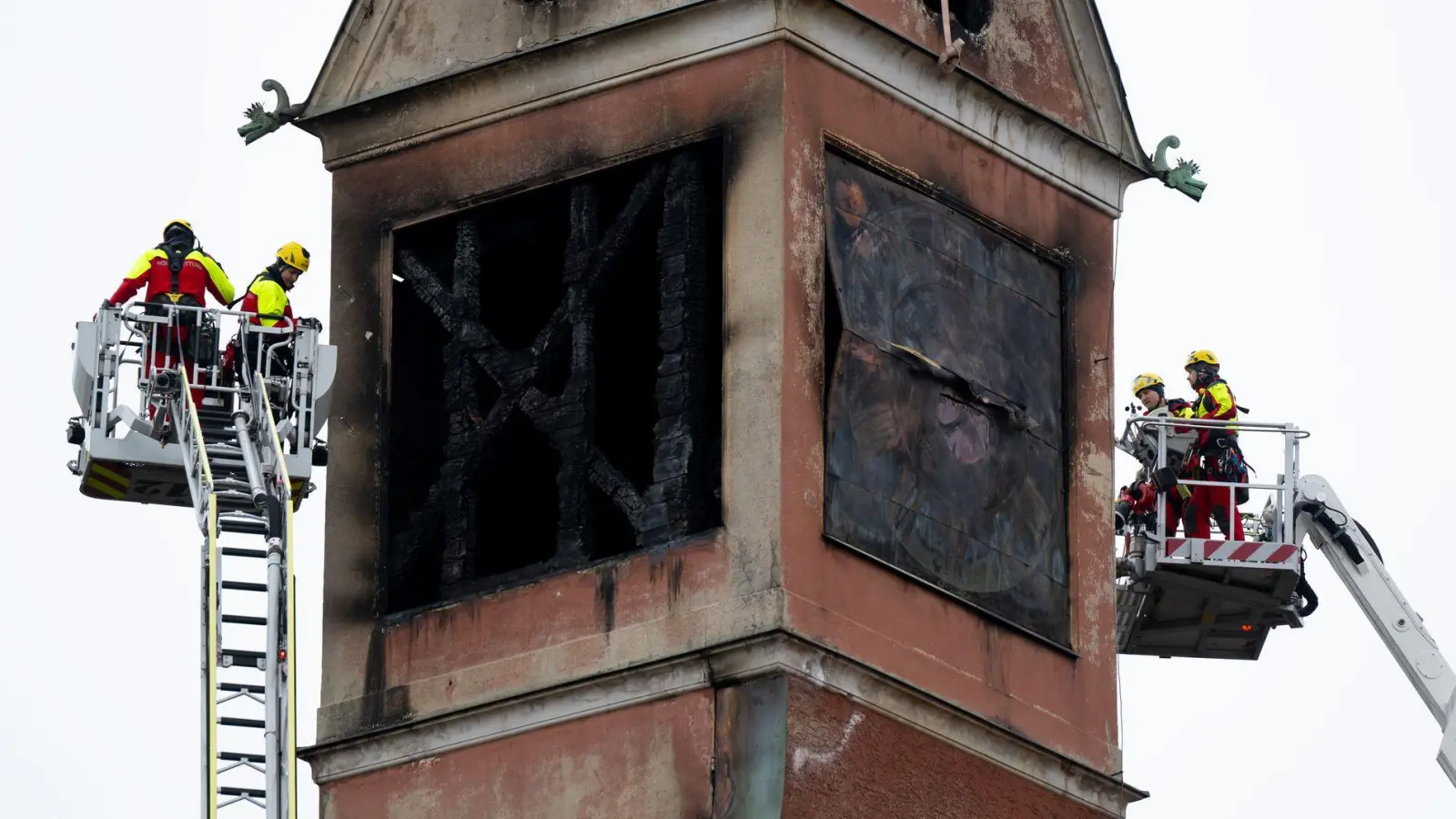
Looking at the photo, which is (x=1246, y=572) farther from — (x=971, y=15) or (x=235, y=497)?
(x=235, y=497)

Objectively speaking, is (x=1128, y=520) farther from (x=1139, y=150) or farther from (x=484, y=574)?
(x=484, y=574)

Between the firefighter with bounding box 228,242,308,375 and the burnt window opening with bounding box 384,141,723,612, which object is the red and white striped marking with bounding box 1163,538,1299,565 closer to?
the burnt window opening with bounding box 384,141,723,612

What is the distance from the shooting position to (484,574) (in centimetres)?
4712

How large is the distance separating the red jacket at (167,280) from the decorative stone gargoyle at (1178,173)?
27.9 feet

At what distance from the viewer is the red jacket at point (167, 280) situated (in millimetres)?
47688

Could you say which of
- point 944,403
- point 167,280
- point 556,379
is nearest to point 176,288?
point 167,280

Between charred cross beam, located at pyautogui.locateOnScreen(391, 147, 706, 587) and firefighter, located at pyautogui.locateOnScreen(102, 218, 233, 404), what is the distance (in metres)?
1.72

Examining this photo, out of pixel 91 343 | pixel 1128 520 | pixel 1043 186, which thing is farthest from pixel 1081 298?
pixel 91 343

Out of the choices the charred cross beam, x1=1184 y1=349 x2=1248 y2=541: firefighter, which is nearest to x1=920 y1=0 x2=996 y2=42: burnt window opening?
the charred cross beam

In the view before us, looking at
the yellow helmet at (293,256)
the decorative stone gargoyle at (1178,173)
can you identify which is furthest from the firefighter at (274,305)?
the decorative stone gargoyle at (1178,173)

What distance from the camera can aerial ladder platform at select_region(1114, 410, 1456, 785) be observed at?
5206 centimetres

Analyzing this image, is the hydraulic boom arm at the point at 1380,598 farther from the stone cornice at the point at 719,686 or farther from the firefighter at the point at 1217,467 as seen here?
the stone cornice at the point at 719,686

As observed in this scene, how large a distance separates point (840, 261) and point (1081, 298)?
3.37 meters

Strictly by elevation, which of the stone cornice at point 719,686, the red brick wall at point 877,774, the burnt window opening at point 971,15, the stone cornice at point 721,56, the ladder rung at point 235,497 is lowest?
the red brick wall at point 877,774
